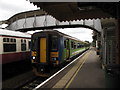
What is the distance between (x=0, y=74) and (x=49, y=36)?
4498mm

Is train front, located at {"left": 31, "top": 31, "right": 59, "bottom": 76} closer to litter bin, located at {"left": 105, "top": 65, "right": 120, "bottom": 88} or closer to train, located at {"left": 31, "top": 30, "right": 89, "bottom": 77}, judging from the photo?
train, located at {"left": 31, "top": 30, "right": 89, "bottom": 77}

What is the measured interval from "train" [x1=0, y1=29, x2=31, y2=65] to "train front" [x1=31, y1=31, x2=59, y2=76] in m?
1.88

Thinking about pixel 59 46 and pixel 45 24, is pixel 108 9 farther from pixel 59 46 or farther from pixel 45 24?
pixel 45 24

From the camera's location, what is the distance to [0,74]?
1045cm

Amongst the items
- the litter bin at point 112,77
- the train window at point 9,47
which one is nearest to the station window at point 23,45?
the train window at point 9,47

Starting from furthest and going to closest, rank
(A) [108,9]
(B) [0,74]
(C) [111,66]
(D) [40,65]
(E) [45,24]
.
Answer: (E) [45,24] < (B) [0,74] < (D) [40,65] < (A) [108,9] < (C) [111,66]

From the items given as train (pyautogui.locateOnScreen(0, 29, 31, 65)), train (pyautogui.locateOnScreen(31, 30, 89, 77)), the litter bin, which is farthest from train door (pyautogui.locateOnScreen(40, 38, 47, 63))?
the litter bin

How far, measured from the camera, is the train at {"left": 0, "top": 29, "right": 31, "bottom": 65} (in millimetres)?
9789

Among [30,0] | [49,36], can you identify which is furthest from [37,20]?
[30,0]

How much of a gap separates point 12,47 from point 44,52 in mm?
2803

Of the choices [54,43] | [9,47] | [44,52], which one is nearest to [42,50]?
[44,52]

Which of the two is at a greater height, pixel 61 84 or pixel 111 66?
pixel 111 66

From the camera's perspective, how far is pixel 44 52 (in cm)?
955

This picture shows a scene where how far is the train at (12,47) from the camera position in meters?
9.79
